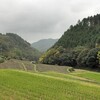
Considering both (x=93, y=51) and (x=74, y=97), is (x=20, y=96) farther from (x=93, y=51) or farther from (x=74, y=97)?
(x=93, y=51)

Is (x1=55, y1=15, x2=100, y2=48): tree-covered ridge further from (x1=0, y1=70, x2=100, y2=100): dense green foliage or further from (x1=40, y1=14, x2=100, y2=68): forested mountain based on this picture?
(x1=0, y1=70, x2=100, y2=100): dense green foliage

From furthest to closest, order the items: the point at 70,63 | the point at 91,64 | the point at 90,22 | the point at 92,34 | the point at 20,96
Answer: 1. the point at 90,22
2. the point at 92,34
3. the point at 70,63
4. the point at 91,64
5. the point at 20,96

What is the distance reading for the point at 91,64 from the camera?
109750mm

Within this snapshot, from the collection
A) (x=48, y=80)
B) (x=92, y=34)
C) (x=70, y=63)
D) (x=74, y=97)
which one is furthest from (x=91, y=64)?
(x=74, y=97)

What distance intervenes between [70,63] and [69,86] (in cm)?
9729

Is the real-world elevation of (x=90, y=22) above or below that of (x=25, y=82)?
above

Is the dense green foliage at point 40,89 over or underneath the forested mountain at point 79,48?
underneath

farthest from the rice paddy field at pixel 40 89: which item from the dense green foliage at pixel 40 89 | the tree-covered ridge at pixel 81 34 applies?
the tree-covered ridge at pixel 81 34

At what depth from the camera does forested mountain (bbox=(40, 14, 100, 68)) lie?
113 metres

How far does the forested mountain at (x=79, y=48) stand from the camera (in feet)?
369

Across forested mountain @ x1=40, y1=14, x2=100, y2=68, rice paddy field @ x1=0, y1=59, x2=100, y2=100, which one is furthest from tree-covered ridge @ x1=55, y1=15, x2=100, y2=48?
rice paddy field @ x1=0, y1=59, x2=100, y2=100

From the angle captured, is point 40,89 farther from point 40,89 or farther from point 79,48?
point 79,48

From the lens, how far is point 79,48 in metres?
138

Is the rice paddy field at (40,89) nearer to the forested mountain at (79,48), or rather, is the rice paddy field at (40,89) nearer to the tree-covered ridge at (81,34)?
the forested mountain at (79,48)
